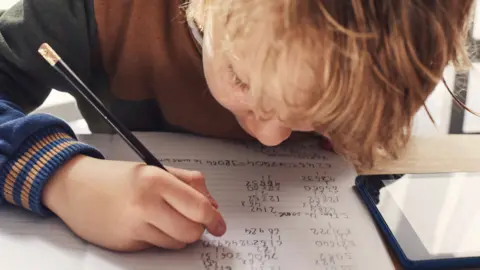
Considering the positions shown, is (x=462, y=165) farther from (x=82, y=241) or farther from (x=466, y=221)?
(x=82, y=241)

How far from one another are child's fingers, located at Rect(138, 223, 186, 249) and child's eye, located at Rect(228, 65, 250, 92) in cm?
12

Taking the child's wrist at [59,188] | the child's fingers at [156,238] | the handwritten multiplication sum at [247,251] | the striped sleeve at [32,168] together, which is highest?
the striped sleeve at [32,168]

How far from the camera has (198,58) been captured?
626 mm

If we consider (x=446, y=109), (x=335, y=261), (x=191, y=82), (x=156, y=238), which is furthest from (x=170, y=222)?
(x=446, y=109)

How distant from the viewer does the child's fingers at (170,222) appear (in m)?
0.46

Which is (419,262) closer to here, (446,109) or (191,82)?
(191,82)

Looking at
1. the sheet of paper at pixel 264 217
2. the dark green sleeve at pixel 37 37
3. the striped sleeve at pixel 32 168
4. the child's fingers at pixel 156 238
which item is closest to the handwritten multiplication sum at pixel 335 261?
the sheet of paper at pixel 264 217

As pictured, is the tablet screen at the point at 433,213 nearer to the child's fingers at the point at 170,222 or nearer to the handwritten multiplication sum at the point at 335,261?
the handwritten multiplication sum at the point at 335,261

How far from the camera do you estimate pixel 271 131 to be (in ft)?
1.63

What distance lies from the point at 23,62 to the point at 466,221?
42 cm

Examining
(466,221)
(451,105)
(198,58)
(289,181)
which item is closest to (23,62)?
(198,58)

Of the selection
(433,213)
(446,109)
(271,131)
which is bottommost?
(446,109)

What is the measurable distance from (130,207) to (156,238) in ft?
0.10

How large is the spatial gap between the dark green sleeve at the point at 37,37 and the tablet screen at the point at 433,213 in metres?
0.31
